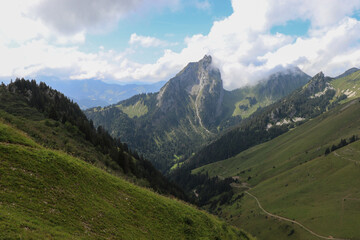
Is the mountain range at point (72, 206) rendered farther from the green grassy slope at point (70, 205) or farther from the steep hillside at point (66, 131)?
the steep hillside at point (66, 131)

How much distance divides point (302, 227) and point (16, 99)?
17774 cm

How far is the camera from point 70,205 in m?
22.1

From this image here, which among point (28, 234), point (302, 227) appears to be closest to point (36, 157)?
point (28, 234)

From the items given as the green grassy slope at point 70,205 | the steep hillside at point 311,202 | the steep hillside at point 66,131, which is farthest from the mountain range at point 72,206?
the steep hillside at point 311,202

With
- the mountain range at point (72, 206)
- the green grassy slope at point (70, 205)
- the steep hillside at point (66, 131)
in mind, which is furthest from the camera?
the steep hillside at point (66, 131)

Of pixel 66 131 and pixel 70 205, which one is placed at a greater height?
pixel 66 131

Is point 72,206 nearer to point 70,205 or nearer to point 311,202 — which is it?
point 70,205

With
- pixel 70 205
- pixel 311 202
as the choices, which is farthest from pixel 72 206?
pixel 311 202

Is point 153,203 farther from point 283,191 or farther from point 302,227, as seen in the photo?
point 283,191

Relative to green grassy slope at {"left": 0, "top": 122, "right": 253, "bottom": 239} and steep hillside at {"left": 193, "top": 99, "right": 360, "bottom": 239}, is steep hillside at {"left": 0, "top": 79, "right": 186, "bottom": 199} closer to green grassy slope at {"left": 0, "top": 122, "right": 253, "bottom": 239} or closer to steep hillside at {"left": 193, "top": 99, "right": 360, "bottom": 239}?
green grassy slope at {"left": 0, "top": 122, "right": 253, "bottom": 239}

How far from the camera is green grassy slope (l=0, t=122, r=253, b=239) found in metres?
18.0

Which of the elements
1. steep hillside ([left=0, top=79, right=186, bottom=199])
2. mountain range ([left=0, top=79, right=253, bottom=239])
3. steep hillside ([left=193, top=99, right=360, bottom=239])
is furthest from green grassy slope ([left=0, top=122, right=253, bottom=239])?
steep hillside ([left=193, top=99, right=360, bottom=239])

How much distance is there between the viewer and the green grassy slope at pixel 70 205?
17969 mm

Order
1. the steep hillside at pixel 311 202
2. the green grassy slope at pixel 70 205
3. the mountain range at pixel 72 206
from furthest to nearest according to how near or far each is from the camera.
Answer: the steep hillside at pixel 311 202
the mountain range at pixel 72 206
the green grassy slope at pixel 70 205
